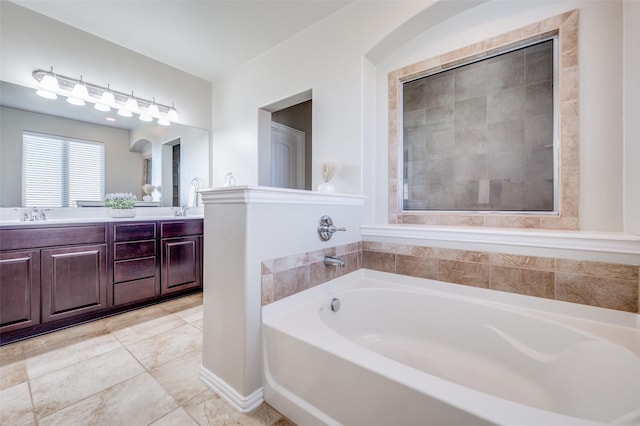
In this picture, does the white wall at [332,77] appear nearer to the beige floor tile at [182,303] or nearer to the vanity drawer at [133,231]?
the vanity drawer at [133,231]

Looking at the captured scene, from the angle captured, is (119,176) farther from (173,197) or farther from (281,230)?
(281,230)

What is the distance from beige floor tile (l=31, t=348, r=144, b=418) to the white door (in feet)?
7.83

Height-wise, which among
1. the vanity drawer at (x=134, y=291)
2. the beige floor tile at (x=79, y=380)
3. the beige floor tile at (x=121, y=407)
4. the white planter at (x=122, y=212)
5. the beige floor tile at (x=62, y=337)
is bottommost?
the beige floor tile at (x=121, y=407)

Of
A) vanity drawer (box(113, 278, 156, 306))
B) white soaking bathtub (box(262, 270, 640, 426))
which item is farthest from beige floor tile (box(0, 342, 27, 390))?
white soaking bathtub (box(262, 270, 640, 426))

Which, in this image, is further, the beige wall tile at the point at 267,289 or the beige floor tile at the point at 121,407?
the beige wall tile at the point at 267,289

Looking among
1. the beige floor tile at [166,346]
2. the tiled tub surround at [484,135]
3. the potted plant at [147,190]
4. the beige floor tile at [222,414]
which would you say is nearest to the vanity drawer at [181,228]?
the potted plant at [147,190]

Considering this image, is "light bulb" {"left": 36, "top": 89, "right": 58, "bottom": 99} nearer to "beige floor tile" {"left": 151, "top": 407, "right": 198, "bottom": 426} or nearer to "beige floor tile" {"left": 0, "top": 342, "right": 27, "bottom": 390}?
"beige floor tile" {"left": 0, "top": 342, "right": 27, "bottom": 390}

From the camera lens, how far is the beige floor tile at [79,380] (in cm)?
129

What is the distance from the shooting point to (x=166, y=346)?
1.81 meters

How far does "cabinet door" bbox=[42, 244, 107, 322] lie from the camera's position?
6.37 ft

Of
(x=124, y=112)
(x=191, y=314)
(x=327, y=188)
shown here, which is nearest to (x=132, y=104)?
(x=124, y=112)

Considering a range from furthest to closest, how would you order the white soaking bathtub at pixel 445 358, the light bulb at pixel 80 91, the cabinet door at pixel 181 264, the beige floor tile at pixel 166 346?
the cabinet door at pixel 181 264 < the light bulb at pixel 80 91 < the beige floor tile at pixel 166 346 < the white soaking bathtub at pixel 445 358

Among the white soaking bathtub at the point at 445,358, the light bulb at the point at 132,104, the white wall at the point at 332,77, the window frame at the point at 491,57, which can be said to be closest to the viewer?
the white soaking bathtub at the point at 445,358

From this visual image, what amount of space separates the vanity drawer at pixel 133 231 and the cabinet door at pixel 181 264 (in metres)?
0.16
